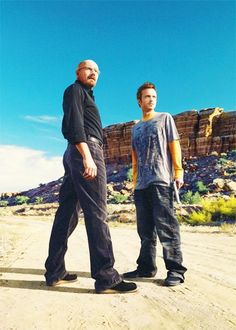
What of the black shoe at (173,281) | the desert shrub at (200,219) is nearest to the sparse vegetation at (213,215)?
the desert shrub at (200,219)

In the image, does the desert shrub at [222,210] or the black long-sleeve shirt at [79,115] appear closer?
the black long-sleeve shirt at [79,115]

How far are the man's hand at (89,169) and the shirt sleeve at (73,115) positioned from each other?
18 centimetres

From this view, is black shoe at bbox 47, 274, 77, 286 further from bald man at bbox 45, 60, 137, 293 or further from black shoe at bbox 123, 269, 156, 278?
black shoe at bbox 123, 269, 156, 278

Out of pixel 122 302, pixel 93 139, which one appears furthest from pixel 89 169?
pixel 122 302

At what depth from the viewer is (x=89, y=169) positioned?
3123 mm

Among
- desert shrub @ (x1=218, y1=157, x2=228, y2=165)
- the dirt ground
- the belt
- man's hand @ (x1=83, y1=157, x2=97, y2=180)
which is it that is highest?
desert shrub @ (x1=218, y1=157, x2=228, y2=165)

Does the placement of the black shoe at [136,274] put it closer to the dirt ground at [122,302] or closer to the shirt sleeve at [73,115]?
the dirt ground at [122,302]

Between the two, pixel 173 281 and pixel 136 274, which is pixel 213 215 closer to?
pixel 136 274

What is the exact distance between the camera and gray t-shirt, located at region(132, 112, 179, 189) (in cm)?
362

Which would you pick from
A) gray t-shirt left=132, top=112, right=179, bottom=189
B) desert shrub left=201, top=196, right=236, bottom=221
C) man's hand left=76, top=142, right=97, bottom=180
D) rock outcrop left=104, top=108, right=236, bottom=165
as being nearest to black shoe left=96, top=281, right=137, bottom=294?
man's hand left=76, top=142, right=97, bottom=180

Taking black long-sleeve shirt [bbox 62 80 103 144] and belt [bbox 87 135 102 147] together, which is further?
belt [bbox 87 135 102 147]

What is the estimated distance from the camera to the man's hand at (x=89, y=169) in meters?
3.12

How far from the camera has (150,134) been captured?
3.73 m

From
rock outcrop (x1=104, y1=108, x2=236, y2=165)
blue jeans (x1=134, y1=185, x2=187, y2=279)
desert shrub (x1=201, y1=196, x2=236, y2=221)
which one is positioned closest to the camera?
blue jeans (x1=134, y1=185, x2=187, y2=279)
